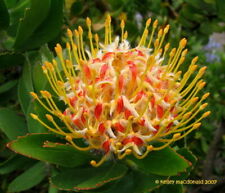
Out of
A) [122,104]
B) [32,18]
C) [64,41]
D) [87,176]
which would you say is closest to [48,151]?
[87,176]

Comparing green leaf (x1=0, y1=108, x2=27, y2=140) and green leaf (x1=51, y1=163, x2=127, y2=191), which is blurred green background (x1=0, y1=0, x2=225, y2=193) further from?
green leaf (x1=51, y1=163, x2=127, y2=191)

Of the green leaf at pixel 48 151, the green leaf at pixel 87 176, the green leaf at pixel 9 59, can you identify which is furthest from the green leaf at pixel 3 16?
the green leaf at pixel 87 176

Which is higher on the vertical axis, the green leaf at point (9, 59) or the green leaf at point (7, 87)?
the green leaf at point (9, 59)

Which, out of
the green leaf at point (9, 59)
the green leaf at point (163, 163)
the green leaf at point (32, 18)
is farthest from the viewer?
the green leaf at point (9, 59)

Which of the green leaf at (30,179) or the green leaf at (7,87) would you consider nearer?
the green leaf at (30,179)

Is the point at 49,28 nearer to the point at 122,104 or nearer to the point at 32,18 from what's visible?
the point at 32,18

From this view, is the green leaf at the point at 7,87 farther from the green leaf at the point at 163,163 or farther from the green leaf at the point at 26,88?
the green leaf at the point at 163,163

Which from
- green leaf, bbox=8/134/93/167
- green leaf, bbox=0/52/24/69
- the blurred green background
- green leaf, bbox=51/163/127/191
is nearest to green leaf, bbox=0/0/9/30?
the blurred green background

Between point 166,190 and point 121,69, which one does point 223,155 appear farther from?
point 121,69
